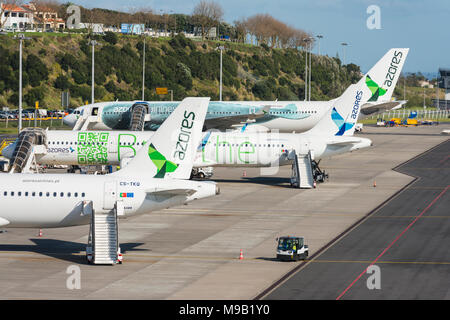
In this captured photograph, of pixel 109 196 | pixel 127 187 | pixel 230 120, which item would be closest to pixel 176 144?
pixel 127 187

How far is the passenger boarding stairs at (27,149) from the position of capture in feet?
214

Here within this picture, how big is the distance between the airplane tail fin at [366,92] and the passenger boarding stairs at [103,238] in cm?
3921

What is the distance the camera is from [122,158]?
75000mm

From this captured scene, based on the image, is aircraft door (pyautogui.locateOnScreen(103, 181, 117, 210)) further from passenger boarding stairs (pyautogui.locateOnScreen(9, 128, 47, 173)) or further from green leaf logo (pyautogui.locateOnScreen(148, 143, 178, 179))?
passenger boarding stairs (pyautogui.locateOnScreen(9, 128, 47, 173))

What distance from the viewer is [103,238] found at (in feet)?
142

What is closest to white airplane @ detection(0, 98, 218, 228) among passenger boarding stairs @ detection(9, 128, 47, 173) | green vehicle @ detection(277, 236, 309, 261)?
green vehicle @ detection(277, 236, 309, 261)

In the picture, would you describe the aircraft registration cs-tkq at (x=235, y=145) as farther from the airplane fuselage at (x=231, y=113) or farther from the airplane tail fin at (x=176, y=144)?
the airplane fuselage at (x=231, y=113)

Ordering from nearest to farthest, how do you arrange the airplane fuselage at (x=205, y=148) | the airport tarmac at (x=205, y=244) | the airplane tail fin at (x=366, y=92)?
the airport tarmac at (x=205, y=244), the airplane fuselage at (x=205, y=148), the airplane tail fin at (x=366, y=92)

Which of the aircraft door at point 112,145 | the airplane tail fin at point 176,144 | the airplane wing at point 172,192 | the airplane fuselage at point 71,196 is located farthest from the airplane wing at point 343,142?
the airplane wing at point 172,192

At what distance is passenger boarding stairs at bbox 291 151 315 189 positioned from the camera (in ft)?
249

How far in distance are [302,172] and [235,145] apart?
22.9ft

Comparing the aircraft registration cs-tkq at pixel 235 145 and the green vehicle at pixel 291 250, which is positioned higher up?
the aircraft registration cs-tkq at pixel 235 145

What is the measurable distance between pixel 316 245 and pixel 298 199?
20.0m
